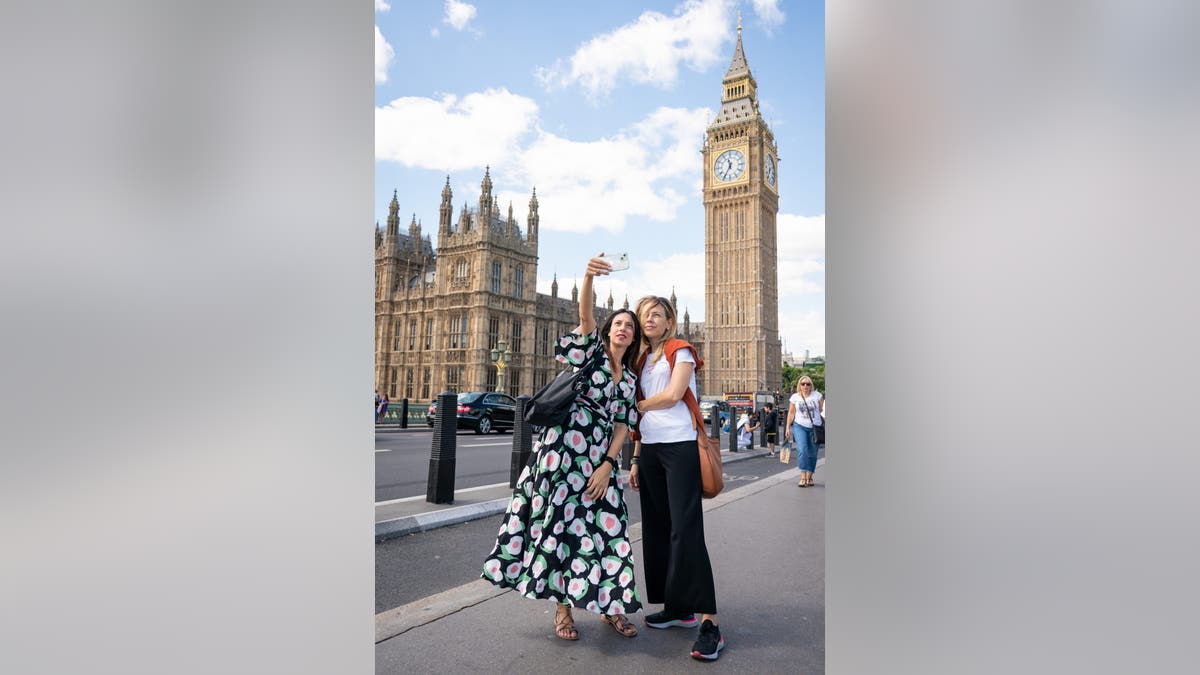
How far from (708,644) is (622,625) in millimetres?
450

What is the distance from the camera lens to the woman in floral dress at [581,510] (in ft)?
8.35

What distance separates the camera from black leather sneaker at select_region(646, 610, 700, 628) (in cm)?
276

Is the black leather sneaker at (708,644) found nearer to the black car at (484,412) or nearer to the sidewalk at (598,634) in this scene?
the sidewalk at (598,634)

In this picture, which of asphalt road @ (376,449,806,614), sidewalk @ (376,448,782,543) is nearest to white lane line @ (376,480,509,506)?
sidewalk @ (376,448,782,543)

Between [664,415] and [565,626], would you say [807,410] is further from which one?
[565,626]

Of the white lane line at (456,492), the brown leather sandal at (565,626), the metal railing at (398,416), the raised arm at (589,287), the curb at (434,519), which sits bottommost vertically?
the metal railing at (398,416)

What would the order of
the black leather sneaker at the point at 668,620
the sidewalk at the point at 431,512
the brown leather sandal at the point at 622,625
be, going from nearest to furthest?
the brown leather sandal at the point at 622,625 < the black leather sneaker at the point at 668,620 < the sidewalk at the point at 431,512

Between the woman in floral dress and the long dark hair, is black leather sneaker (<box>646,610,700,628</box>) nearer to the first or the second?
the woman in floral dress

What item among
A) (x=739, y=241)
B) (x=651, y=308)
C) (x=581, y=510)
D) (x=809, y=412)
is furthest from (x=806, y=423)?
(x=739, y=241)

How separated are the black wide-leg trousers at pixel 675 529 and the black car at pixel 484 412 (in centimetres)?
1598

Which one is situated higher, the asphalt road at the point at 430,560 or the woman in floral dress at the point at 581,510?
the woman in floral dress at the point at 581,510

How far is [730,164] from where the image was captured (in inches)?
2518

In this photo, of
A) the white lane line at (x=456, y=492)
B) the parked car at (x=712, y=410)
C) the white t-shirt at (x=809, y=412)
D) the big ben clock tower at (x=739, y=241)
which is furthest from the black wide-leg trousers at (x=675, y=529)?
the big ben clock tower at (x=739, y=241)
